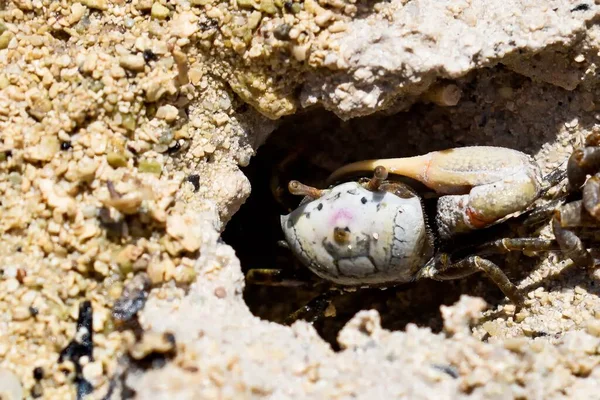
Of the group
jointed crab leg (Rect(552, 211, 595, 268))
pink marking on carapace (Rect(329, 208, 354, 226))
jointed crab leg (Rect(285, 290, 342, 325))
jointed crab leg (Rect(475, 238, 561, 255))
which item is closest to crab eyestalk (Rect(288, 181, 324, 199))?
Result: pink marking on carapace (Rect(329, 208, 354, 226))

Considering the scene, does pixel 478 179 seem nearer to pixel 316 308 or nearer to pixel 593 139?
pixel 593 139

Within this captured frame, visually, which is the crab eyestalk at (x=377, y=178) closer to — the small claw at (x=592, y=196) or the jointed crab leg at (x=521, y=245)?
the jointed crab leg at (x=521, y=245)

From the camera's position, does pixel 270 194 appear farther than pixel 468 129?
Yes

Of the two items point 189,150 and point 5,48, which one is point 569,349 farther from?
point 5,48

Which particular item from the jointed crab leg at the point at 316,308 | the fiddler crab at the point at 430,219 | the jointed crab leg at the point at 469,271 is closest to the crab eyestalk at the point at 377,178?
the fiddler crab at the point at 430,219

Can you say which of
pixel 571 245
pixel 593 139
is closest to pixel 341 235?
pixel 571 245

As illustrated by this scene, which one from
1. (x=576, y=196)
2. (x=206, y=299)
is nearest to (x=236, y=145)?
(x=206, y=299)
